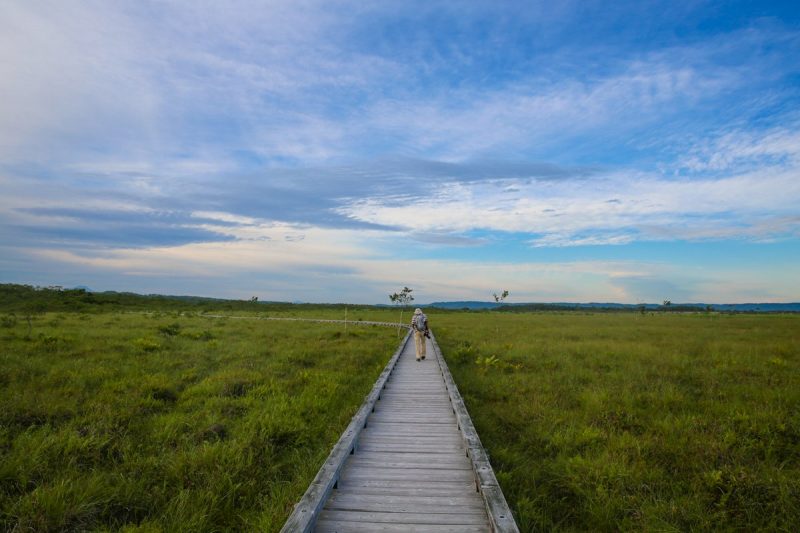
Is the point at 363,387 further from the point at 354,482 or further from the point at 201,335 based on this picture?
the point at 201,335

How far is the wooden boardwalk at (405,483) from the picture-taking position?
390 centimetres

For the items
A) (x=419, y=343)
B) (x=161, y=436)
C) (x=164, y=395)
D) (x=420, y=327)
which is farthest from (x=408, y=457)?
(x=419, y=343)

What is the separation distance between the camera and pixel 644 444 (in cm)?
681

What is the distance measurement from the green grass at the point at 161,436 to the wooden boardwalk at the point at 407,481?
27.7 inches

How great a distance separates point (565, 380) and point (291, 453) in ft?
27.2

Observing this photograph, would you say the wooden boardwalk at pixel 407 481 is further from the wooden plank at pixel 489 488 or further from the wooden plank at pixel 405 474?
the wooden plank at pixel 489 488

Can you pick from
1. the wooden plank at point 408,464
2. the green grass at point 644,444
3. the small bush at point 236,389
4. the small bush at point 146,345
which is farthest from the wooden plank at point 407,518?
the small bush at point 146,345

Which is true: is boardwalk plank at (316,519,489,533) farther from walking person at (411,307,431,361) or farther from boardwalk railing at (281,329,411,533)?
walking person at (411,307,431,361)

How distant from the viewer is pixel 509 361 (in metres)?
14.8

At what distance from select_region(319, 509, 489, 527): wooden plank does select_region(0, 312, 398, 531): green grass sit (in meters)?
0.71

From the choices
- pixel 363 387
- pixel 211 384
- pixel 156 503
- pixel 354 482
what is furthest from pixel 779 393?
pixel 211 384

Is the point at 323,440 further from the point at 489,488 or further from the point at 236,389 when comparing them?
the point at 236,389

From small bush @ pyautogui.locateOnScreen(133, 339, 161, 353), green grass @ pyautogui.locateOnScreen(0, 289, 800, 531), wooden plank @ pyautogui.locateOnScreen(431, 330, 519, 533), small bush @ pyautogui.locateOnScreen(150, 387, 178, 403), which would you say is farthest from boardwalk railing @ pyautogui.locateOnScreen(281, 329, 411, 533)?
small bush @ pyautogui.locateOnScreen(133, 339, 161, 353)

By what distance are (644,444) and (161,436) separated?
8.16m
